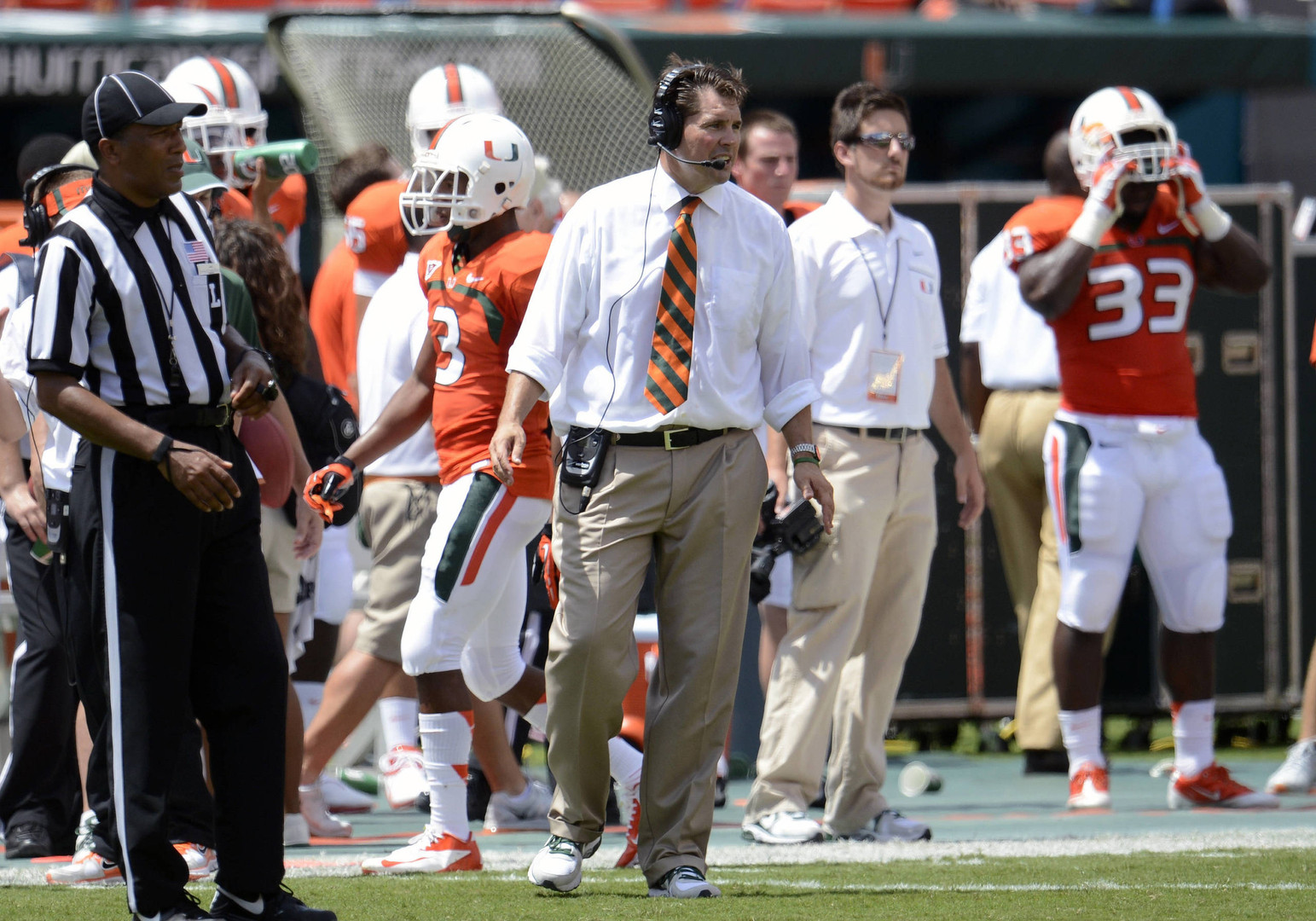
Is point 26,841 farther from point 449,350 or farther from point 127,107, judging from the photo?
point 127,107

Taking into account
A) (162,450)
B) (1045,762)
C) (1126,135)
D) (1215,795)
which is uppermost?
(1126,135)

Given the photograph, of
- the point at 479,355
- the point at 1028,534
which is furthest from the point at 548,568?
the point at 1028,534

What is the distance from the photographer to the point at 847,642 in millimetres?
6199

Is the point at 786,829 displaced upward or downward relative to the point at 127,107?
downward

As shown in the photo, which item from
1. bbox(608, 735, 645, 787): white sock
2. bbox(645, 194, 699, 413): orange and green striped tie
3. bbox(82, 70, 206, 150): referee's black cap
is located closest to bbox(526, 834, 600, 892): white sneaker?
bbox(608, 735, 645, 787): white sock

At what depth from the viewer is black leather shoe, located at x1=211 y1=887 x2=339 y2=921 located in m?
4.32

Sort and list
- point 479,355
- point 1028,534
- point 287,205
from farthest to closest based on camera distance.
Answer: point 1028,534 → point 287,205 → point 479,355

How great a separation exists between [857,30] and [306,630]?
7585 mm

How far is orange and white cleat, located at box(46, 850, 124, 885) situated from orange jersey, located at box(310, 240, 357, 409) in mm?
2499

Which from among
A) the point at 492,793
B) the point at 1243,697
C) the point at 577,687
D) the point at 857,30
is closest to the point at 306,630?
the point at 492,793

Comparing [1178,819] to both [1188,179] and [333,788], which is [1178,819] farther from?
[333,788]

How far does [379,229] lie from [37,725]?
A: 7.01 feet

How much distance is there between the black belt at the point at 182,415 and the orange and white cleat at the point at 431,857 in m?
1.54

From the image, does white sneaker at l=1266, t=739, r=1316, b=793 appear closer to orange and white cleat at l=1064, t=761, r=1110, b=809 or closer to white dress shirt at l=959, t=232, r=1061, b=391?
orange and white cleat at l=1064, t=761, r=1110, b=809
